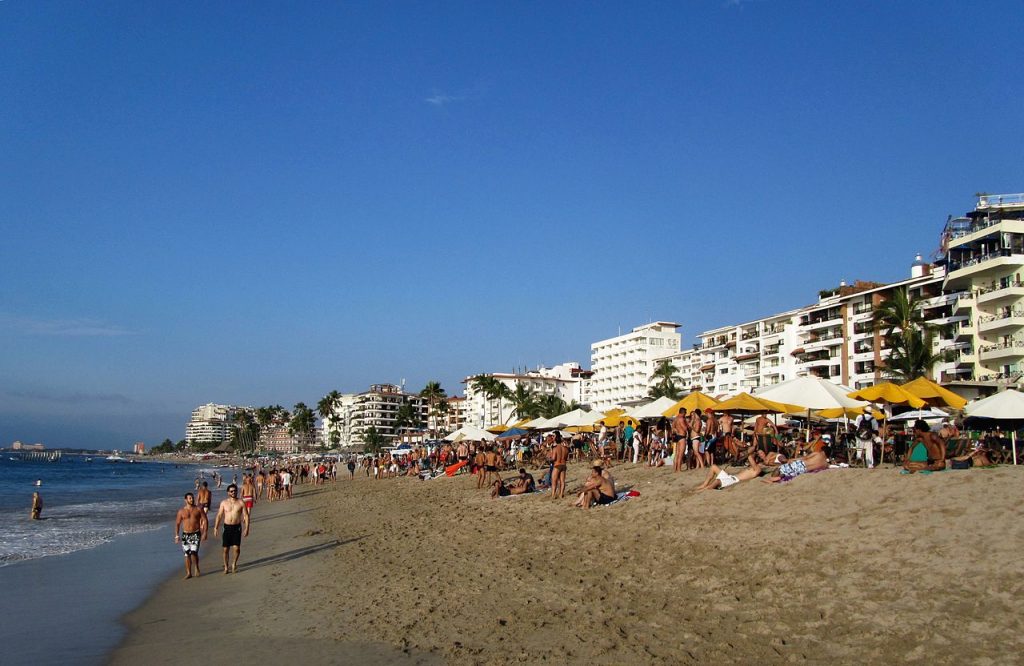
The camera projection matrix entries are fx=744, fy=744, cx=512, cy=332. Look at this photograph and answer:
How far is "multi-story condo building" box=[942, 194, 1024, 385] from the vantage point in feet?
134

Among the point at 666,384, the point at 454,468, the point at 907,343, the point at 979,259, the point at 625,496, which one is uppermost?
the point at 979,259

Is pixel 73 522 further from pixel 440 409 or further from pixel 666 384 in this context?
pixel 440 409

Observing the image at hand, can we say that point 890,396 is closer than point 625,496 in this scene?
No

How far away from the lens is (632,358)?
102m

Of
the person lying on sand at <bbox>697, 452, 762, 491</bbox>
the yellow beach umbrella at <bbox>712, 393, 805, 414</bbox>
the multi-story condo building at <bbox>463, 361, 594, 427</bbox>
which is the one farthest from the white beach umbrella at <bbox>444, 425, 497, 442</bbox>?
the multi-story condo building at <bbox>463, 361, 594, 427</bbox>

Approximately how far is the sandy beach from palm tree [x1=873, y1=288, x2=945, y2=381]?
112 feet

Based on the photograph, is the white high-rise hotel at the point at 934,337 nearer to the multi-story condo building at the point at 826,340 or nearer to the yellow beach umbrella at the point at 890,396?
the multi-story condo building at the point at 826,340

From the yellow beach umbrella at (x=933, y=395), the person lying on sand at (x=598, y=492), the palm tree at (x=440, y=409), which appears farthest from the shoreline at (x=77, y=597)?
the palm tree at (x=440, y=409)

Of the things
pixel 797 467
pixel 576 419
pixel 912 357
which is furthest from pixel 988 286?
pixel 797 467

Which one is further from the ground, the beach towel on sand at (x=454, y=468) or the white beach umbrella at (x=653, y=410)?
the white beach umbrella at (x=653, y=410)

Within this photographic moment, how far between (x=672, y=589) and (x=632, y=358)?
94978mm

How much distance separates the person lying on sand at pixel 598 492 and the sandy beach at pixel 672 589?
746 mm

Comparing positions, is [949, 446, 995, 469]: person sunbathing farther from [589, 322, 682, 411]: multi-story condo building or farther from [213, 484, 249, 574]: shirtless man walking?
[589, 322, 682, 411]: multi-story condo building

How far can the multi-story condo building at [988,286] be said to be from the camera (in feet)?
134
